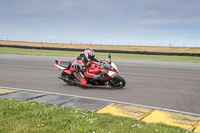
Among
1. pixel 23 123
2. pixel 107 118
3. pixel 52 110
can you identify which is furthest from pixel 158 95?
pixel 23 123

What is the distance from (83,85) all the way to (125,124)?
4.37 m

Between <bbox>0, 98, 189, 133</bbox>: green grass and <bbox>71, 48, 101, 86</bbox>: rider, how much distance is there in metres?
3.27

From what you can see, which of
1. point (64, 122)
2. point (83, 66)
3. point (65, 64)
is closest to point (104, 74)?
point (83, 66)

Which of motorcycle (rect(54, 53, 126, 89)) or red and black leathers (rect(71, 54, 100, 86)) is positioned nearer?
motorcycle (rect(54, 53, 126, 89))

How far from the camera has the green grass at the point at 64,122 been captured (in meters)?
4.34

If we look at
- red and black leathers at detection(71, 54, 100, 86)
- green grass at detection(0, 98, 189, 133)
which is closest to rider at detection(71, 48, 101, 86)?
red and black leathers at detection(71, 54, 100, 86)

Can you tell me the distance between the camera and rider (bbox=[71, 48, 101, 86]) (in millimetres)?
8828

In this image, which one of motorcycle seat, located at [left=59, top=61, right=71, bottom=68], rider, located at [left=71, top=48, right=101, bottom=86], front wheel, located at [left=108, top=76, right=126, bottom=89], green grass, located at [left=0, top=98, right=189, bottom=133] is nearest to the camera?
green grass, located at [left=0, top=98, right=189, bottom=133]

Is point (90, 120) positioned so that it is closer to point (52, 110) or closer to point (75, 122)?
point (75, 122)

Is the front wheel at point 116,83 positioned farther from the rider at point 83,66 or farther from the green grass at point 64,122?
the green grass at point 64,122

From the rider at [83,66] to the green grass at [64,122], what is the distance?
10.7ft

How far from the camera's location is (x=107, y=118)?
508cm

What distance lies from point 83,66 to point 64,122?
4.41m

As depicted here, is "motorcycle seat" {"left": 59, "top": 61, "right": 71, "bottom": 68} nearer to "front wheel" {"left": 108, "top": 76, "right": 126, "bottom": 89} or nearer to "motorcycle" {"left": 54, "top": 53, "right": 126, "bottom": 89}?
"motorcycle" {"left": 54, "top": 53, "right": 126, "bottom": 89}
